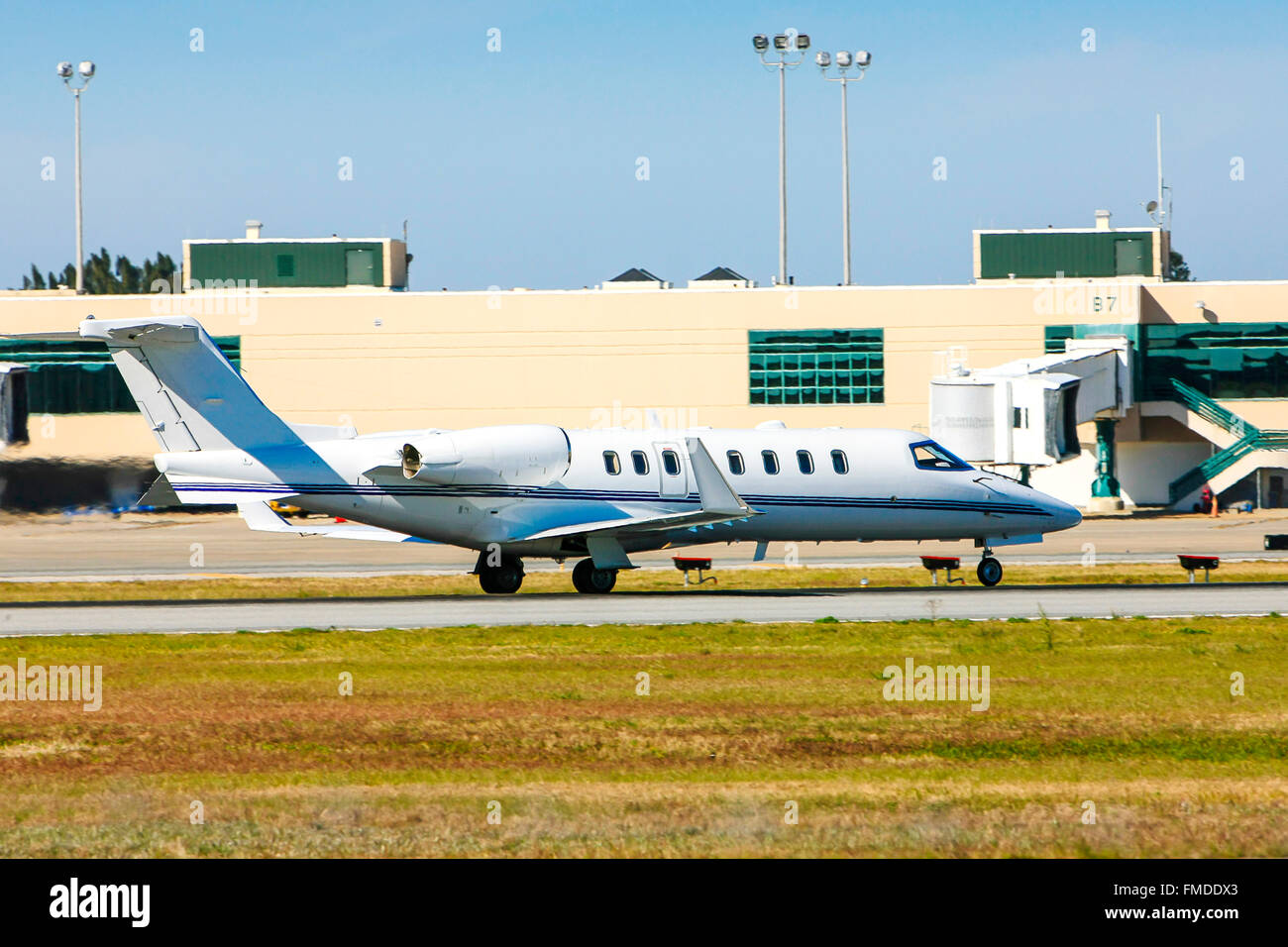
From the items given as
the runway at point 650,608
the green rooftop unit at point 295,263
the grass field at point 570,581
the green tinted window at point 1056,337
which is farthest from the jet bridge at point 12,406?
the green tinted window at point 1056,337

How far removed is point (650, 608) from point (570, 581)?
294 inches

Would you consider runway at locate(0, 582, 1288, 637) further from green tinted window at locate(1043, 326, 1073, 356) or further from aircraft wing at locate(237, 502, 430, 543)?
green tinted window at locate(1043, 326, 1073, 356)

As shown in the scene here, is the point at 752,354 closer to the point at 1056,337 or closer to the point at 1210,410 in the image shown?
the point at 1056,337

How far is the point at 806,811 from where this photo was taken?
14.1 m

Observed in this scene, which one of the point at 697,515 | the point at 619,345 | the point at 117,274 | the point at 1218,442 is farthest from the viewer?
the point at 117,274

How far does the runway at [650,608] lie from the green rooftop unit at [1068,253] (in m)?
49.9

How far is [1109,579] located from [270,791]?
27.2 metres

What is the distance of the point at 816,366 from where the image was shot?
77.0 m

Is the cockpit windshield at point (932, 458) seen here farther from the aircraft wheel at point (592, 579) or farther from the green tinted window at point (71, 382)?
the green tinted window at point (71, 382)

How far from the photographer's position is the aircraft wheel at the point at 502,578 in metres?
35.5

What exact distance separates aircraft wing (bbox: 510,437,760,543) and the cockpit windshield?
Result: 4430mm

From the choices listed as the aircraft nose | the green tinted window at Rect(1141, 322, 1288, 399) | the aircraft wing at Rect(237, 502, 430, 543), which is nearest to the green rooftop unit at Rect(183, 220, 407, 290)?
the green tinted window at Rect(1141, 322, 1288, 399)

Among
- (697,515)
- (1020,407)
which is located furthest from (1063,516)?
(1020,407)

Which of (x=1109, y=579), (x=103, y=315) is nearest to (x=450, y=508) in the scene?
(x=1109, y=579)
